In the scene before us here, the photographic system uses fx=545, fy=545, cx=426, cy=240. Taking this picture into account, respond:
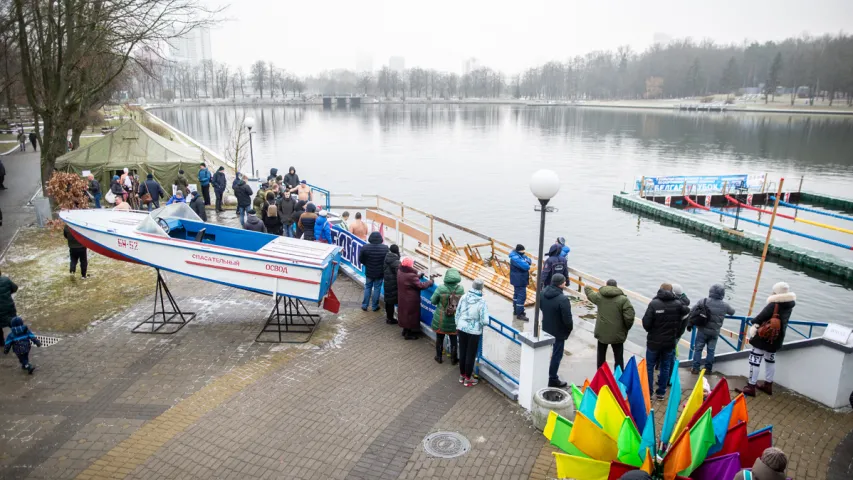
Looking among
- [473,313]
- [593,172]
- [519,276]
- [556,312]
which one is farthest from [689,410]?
[593,172]

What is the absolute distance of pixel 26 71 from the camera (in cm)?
1822

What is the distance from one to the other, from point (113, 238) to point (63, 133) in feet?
42.3

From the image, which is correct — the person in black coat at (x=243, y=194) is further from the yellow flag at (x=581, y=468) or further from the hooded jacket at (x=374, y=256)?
the yellow flag at (x=581, y=468)

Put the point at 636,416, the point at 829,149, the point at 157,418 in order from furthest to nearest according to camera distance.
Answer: the point at 829,149 → the point at 157,418 → the point at 636,416

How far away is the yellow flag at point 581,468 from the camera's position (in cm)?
473

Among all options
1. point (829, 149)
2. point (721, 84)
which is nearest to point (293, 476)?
point (829, 149)

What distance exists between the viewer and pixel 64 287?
11656mm

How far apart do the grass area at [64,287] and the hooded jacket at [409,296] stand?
5.73 m

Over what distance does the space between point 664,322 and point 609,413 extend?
281 cm

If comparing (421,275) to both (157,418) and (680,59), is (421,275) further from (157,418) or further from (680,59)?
(680,59)

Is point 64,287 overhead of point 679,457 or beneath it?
beneath

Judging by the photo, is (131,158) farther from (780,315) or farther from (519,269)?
(780,315)

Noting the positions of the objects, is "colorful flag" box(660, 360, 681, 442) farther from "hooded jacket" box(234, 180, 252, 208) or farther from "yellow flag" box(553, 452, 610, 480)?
"hooded jacket" box(234, 180, 252, 208)

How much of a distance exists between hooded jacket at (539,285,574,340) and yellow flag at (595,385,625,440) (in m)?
2.51
